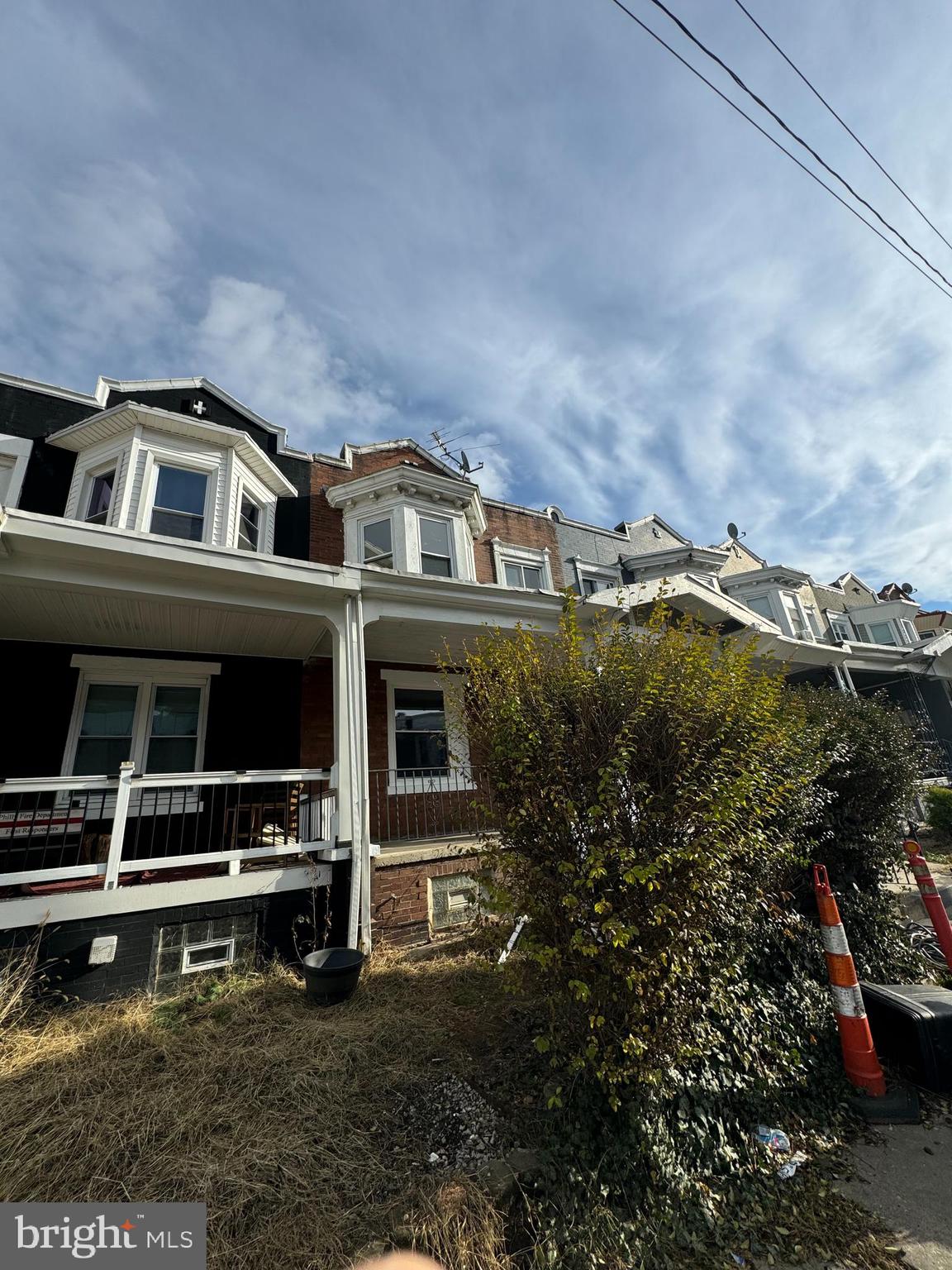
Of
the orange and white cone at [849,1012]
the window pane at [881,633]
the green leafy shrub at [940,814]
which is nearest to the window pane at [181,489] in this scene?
the orange and white cone at [849,1012]

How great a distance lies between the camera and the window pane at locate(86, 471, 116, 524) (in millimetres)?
8188

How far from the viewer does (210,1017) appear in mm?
4344

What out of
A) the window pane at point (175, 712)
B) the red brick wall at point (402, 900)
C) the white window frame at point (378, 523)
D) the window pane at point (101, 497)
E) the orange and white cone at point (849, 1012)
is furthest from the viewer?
the white window frame at point (378, 523)

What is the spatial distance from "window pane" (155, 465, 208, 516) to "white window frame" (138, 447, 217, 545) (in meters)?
0.04

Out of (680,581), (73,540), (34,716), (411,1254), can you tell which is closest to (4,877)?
(73,540)

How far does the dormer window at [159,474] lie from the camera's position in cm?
800

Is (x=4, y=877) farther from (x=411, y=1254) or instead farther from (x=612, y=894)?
(x=612, y=894)

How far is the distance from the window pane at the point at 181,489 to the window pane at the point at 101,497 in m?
0.66

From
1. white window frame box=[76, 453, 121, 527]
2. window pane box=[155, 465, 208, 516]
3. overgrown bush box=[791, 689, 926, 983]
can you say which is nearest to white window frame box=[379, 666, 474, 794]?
window pane box=[155, 465, 208, 516]

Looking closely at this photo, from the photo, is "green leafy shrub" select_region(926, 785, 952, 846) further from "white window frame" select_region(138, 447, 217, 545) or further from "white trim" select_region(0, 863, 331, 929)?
"white window frame" select_region(138, 447, 217, 545)

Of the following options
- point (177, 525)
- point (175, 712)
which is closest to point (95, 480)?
point (177, 525)

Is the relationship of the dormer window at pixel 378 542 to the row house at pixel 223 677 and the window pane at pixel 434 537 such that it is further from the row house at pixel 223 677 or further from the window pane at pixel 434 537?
the window pane at pixel 434 537

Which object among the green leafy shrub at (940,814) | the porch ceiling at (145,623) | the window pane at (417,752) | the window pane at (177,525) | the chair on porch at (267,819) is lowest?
the green leafy shrub at (940,814)

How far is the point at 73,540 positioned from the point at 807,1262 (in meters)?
7.18
